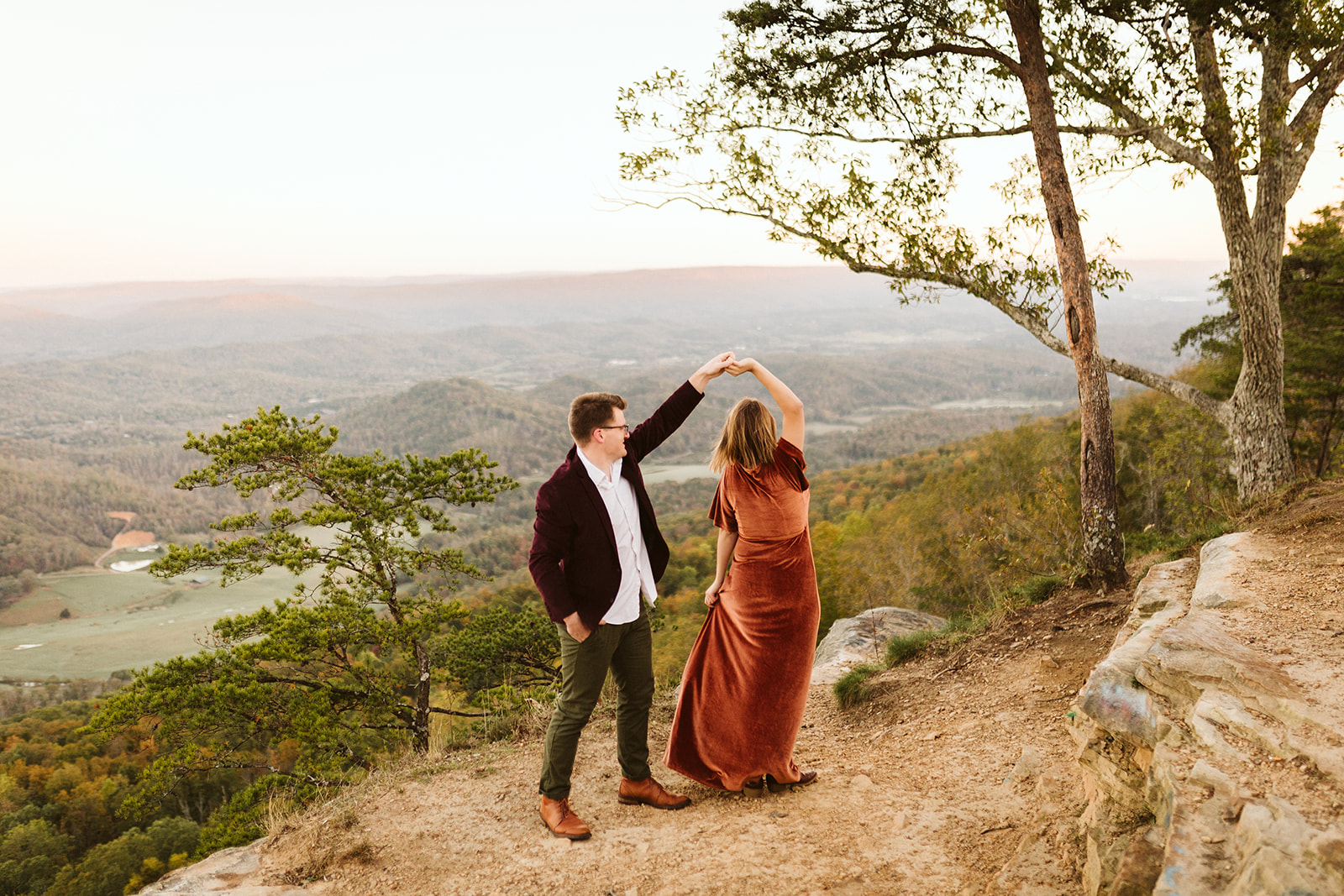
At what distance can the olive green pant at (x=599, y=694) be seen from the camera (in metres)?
3.48

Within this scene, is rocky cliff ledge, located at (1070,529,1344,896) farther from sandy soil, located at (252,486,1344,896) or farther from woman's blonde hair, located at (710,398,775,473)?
woman's blonde hair, located at (710,398,775,473)

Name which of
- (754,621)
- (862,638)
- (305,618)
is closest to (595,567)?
(754,621)

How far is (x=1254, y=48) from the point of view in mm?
6680

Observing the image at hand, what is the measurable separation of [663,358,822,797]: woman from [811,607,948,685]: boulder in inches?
121

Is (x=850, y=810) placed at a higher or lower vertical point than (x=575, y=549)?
lower

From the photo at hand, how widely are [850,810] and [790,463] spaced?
5.98ft

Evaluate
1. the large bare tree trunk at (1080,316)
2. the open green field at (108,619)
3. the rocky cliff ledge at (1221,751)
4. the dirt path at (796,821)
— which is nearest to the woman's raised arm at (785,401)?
the rocky cliff ledge at (1221,751)

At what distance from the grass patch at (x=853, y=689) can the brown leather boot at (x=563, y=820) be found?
2791mm

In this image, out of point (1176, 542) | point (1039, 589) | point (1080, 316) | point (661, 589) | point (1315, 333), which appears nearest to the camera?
point (1080, 316)

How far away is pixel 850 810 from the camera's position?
12.1 ft

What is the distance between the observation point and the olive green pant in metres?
3.48

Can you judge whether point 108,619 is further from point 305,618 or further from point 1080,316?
point 1080,316

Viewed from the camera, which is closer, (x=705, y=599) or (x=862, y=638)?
(x=705, y=599)

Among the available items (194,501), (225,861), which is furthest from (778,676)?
(194,501)
